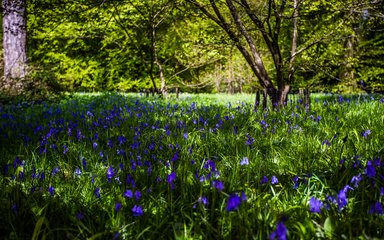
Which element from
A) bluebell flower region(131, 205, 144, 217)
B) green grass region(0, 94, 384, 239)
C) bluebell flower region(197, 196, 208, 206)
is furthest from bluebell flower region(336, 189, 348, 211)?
bluebell flower region(131, 205, 144, 217)

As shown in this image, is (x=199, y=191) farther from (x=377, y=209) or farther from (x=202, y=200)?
(x=377, y=209)

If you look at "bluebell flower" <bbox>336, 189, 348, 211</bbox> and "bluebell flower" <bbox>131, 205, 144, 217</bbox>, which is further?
"bluebell flower" <bbox>131, 205, 144, 217</bbox>

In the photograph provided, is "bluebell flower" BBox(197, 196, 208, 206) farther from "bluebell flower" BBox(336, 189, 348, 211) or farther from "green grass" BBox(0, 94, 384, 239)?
"bluebell flower" BBox(336, 189, 348, 211)

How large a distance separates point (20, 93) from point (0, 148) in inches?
245

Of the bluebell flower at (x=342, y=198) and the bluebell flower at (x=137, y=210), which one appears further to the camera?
the bluebell flower at (x=137, y=210)

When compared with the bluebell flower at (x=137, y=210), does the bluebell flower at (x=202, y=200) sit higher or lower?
higher

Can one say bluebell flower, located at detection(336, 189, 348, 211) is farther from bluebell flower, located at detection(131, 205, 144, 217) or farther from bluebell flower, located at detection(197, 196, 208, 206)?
bluebell flower, located at detection(131, 205, 144, 217)

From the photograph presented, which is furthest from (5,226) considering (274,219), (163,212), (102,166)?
(274,219)

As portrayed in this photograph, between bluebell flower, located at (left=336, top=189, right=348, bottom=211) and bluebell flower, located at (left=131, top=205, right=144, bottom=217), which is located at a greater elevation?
bluebell flower, located at (left=336, top=189, right=348, bottom=211)

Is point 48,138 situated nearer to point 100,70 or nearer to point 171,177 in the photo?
point 171,177

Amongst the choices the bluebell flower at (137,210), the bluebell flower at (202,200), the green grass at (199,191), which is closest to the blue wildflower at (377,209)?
the green grass at (199,191)

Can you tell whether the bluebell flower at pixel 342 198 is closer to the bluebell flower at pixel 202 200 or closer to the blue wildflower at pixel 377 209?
the blue wildflower at pixel 377 209

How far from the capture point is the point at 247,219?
129 cm

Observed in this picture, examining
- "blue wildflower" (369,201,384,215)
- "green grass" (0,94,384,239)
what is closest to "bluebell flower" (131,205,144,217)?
"green grass" (0,94,384,239)
